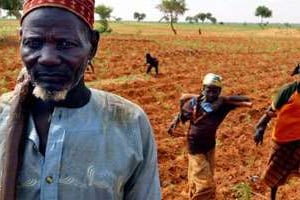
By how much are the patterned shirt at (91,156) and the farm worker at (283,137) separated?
156 inches

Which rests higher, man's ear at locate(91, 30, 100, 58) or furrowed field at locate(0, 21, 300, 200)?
man's ear at locate(91, 30, 100, 58)

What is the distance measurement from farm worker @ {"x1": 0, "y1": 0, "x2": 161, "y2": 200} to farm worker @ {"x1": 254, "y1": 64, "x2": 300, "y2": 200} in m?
4.06

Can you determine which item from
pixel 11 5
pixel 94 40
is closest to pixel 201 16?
pixel 11 5

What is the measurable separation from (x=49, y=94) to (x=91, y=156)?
0.22 m

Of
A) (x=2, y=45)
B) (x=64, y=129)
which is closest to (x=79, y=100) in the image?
(x=64, y=129)

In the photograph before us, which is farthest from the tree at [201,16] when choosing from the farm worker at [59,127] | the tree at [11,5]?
the farm worker at [59,127]

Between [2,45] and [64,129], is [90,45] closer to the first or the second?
[64,129]

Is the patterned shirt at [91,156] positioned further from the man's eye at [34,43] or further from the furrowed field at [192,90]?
the furrowed field at [192,90]

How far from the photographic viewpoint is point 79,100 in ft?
5.90

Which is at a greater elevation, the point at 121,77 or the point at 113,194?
the point at 113,194

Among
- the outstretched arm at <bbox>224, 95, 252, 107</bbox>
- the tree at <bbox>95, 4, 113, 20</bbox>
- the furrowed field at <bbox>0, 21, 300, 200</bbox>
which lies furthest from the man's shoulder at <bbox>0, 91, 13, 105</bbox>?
the tree at <bbox>95, 4, 113, 20</bbox>

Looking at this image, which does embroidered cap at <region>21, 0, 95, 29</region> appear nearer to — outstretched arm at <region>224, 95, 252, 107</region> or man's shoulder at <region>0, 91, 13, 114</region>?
man's shoulder at <region>0, 91, 13, 114</region>

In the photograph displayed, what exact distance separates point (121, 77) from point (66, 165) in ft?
45.2

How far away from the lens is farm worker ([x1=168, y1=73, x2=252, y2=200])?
5.55 meters
